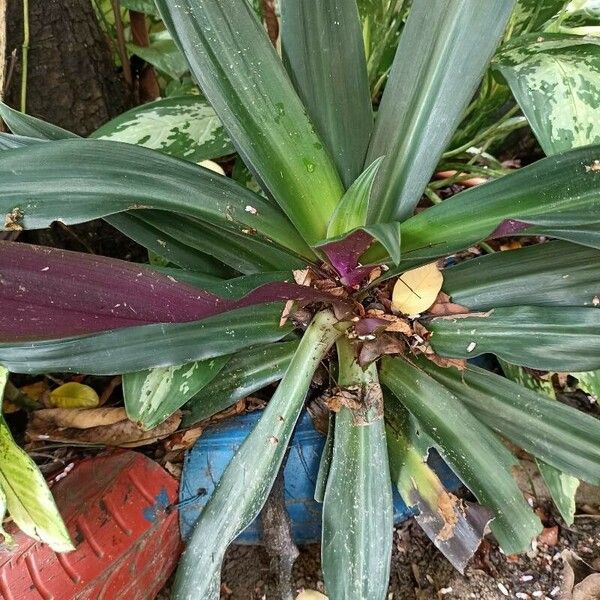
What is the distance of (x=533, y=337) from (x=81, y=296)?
51 centimetres

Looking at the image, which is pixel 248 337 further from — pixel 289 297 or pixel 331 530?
pixel 331 530

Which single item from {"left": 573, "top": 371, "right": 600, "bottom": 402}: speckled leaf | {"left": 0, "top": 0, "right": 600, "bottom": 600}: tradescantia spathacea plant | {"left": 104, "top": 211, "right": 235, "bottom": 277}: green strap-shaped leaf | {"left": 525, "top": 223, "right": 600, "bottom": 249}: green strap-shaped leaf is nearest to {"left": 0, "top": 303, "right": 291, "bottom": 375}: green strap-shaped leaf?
{"left": 0, "top": 0, "right": 600, "bottom": 600}: tradescantia spathacea plant

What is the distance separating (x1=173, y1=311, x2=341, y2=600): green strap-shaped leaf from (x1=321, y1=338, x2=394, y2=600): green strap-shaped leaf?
0.08 m

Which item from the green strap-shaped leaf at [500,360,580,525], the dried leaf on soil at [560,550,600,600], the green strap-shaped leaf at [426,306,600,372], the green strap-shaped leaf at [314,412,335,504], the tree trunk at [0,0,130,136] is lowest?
the dried leaf on soil at [560,550,600,600]

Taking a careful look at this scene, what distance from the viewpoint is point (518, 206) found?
0.63m

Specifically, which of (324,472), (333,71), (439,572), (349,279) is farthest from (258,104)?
(439,572)

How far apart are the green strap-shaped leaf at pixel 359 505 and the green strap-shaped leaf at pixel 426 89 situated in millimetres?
255

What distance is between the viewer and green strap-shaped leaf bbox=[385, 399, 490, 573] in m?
0.70

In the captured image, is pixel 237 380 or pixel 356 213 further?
pixel 237 380

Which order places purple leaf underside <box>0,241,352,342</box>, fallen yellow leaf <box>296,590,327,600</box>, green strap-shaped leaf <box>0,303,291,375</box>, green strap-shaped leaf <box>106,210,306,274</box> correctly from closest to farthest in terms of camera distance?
purple leaf underside <box>0,241,352,342</box> < green strap-shaped leaf <box>0,303,291,375</box> < green strap-shaped leaf <box>106,210,306,274</box> < fallen yellow leaf <box>296,590,327,600</box>

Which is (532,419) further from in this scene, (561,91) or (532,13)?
(532,13)

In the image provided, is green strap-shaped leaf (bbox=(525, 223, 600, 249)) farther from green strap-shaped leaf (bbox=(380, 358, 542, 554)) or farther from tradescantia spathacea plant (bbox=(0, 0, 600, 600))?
green strap-shaped leaf (bbox=(380, 358, 542, 554))

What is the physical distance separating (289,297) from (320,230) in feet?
0.35

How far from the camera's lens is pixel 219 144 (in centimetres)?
83
